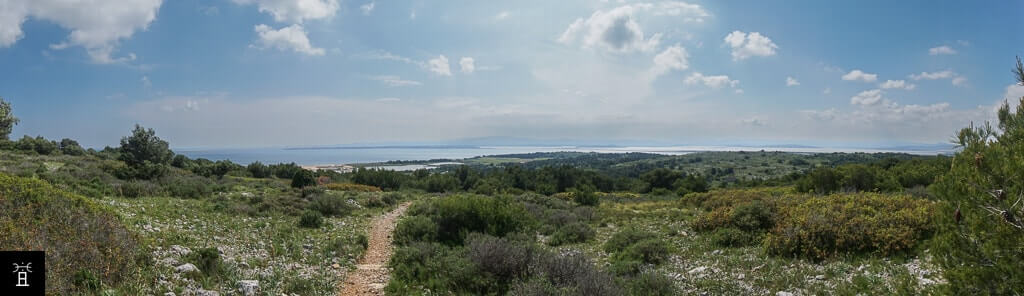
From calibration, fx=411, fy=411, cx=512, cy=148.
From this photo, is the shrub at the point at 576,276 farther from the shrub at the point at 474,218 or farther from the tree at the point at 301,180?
the tree at the point at 301,180

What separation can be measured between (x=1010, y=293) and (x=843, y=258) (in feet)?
17.9

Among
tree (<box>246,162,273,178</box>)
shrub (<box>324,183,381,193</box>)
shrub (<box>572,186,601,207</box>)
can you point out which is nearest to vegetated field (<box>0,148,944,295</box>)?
shrub (<box>572,186,601,207</box>)

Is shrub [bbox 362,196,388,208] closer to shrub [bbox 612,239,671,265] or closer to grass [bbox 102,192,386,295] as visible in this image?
grass [bbox 102,192,386,295]

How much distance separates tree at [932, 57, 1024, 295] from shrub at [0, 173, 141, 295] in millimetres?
10754

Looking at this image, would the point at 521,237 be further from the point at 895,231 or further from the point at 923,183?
the point at 923,183

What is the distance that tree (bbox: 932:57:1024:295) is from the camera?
397 cm

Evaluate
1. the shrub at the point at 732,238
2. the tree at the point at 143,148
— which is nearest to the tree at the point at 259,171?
the tree at the point at 143,148

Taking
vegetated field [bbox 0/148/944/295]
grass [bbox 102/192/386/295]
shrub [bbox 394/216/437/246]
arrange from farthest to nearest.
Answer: shrub [bbox 394/216/437/246], grass [bbox 102/192/386/295], vegetated field [bbox 0/148/944/295]

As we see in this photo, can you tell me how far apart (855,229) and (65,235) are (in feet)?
50.6

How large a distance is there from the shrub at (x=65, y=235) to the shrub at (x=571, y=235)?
36.2ft

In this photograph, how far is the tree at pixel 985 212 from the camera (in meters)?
3.97

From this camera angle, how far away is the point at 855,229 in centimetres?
963

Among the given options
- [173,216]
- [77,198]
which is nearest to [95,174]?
[173,216]

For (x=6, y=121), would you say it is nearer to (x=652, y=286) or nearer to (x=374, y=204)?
(x=374, y=204)
